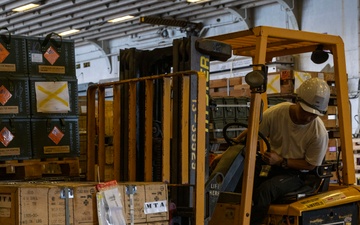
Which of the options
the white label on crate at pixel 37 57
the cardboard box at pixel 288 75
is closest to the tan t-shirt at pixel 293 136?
the white label on crate at pixel 37 57

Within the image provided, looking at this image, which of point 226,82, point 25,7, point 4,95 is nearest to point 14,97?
point 4,95

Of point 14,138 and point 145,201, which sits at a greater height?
point 14,138

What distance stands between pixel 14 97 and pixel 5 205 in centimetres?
214

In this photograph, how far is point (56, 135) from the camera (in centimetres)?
616

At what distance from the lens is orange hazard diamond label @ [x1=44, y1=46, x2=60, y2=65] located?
6184 millimetres

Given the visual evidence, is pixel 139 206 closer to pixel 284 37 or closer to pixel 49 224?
pixel 49 224

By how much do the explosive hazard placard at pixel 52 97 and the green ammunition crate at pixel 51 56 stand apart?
13 centimetres

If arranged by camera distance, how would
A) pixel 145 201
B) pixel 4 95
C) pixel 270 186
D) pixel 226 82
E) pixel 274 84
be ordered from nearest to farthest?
pixel 145 201, pixel 270 186, pixel 4 95, pixel 274 84, pixel 226 82

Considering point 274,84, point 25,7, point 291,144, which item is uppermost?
point 25,7

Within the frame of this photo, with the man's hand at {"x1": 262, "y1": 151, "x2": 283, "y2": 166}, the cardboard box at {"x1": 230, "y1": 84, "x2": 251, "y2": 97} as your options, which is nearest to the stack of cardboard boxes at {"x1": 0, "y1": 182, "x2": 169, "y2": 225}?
the man's hand at {"x1": 262, "y1": 151, "x2": 283, "y2": 166}

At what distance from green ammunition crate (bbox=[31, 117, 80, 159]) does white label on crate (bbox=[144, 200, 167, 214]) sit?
217cm

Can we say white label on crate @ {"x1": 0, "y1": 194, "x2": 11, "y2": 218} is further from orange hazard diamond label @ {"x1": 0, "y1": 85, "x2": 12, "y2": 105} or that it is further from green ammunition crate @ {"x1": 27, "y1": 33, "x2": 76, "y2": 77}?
green ammunition crate @ {"x1": 27, "y1": 33, "x2": 76, "y2": 77}

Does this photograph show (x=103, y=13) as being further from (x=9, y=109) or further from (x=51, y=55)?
(x=9, y=109)

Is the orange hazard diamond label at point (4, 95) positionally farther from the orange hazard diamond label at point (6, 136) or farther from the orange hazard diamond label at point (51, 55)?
the orange hazard diamond label at point (51, 55)
